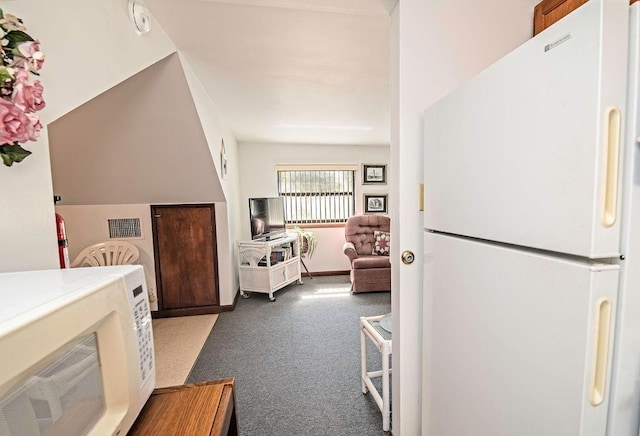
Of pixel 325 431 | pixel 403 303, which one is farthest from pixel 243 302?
pixel 403 303

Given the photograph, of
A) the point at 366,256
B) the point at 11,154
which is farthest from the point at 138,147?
the point at 366,256

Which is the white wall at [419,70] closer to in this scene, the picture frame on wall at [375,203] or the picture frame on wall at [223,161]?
the picture frame on wall at [223,161]

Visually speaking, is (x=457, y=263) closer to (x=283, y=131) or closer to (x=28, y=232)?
(x=28, y=232)

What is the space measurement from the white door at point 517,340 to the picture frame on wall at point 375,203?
3832 mm

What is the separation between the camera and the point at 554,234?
617mm

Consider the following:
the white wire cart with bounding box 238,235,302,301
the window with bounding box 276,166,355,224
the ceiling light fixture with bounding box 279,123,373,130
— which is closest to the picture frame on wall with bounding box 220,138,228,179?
the ceiling light fixture with bounding box 279,123,373,130

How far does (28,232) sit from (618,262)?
60.1 inches

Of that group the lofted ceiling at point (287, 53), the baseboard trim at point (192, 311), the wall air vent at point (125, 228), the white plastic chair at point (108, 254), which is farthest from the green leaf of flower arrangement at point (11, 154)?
the baseboard trim at point (192, 311)

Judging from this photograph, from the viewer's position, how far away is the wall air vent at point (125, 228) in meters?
3.02

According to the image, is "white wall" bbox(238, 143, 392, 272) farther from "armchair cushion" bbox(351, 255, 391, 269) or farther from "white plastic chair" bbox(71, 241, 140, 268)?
"white plastic chair" bbox(71, 241, 140, 268)

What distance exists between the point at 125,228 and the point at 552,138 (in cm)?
369

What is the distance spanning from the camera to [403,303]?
50.6 inches

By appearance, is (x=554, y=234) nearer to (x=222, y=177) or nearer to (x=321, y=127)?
(x=222, y=177)

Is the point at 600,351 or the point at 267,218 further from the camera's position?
the point at 267,218
